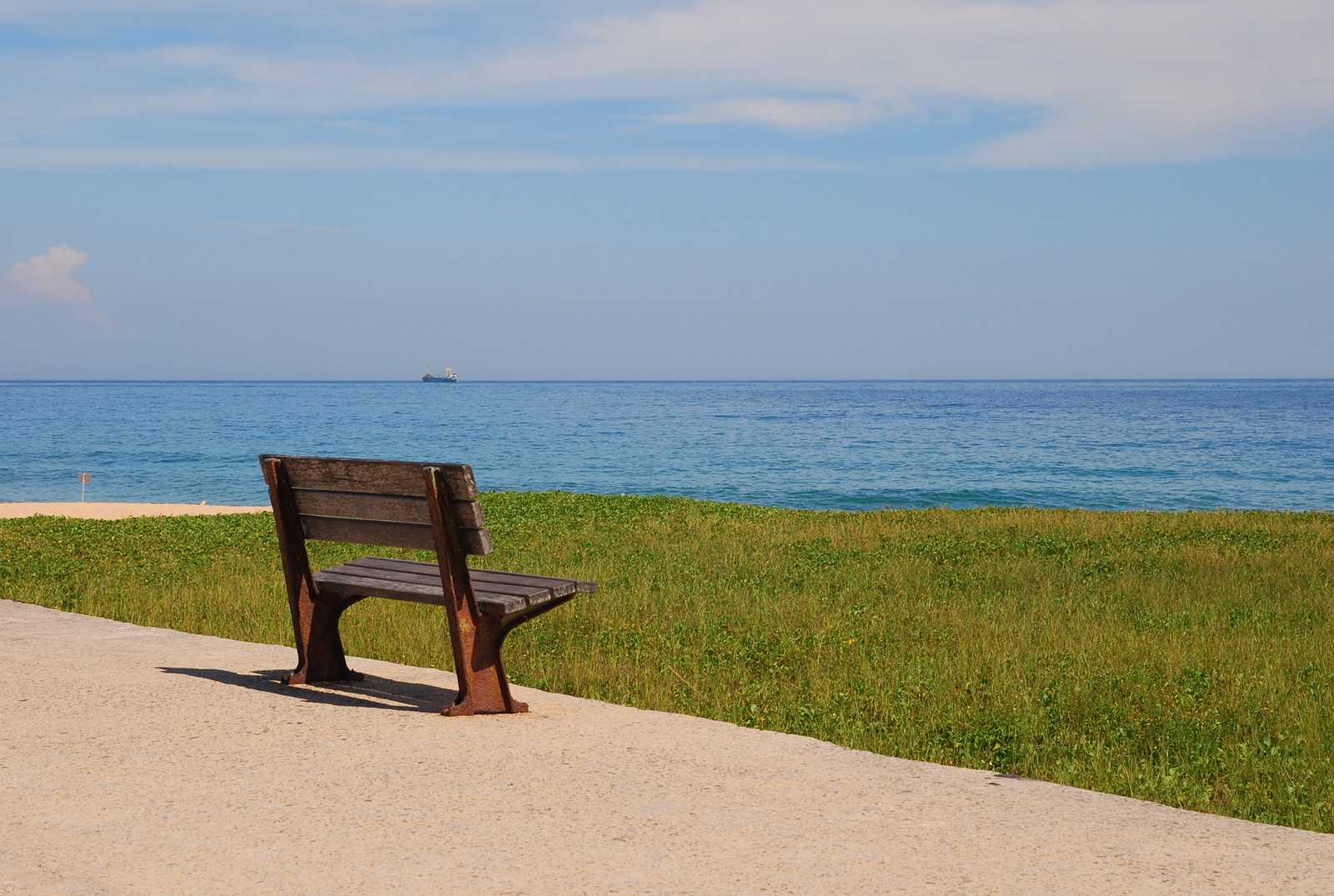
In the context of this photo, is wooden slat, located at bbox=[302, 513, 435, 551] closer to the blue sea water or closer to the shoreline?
the shoreline

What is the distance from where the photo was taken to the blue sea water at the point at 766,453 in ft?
140

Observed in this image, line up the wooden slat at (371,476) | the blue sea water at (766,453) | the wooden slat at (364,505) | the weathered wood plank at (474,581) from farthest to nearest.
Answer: the blue sea water at (766,453)
the wooden slat at (364,505)
the weathered wood plank at (474,581)
the wooden slat at (371,476)

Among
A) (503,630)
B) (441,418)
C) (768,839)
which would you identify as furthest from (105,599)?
(441,418)

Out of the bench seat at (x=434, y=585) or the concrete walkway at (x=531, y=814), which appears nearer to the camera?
the concrete walkway at (x=531, y=814)

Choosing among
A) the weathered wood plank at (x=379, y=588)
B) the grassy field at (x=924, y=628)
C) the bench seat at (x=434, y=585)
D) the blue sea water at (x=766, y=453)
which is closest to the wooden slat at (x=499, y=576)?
the bench seat at (x=434, y=585)

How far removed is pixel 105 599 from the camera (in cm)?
1030

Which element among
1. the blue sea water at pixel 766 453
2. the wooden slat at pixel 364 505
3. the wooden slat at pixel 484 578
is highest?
the wooden slat at pixel 364 505

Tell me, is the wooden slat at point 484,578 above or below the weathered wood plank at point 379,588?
above

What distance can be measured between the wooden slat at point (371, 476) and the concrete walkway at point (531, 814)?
3.86 feet

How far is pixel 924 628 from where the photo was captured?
895 centimetres

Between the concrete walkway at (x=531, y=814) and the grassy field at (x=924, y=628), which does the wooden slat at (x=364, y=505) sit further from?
the grassy field at (x=924, y=628)

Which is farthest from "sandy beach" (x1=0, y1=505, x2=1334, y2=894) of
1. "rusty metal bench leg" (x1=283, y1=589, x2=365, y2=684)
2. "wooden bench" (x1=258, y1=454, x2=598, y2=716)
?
"rusty metal bench leg" (x1=283, y1=589, x2=365, y2=684)

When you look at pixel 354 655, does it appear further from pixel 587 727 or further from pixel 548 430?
pixel 548 430

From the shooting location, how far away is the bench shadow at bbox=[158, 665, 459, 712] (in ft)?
20.6
